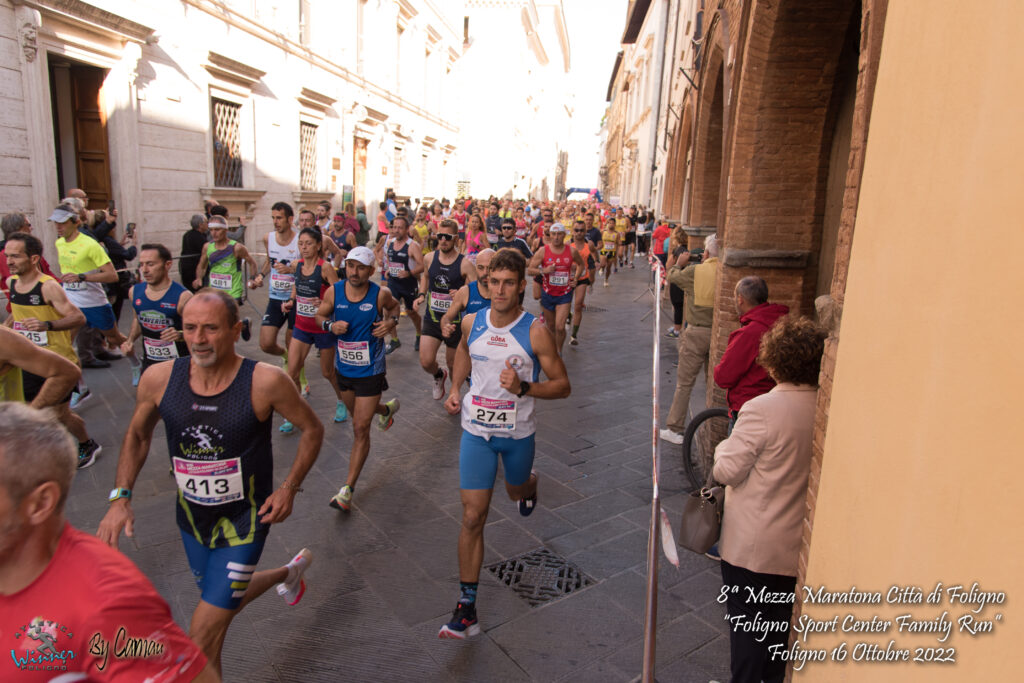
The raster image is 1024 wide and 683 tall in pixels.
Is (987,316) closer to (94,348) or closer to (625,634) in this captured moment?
(625,634)

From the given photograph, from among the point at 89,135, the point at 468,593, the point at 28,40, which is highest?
the point at 28,40

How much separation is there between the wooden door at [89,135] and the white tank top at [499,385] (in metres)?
11.0

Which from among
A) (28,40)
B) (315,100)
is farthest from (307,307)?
(315,100)

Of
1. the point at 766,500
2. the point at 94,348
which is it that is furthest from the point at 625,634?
the point at 94,348

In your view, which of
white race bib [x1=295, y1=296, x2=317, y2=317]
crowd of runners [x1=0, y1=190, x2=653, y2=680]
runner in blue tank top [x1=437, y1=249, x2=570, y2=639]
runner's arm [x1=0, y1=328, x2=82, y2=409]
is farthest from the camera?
white race bib [x1=295, y1=296, x2=317, y2=317]

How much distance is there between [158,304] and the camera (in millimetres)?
5348

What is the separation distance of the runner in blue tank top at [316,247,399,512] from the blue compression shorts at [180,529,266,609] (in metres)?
2.07

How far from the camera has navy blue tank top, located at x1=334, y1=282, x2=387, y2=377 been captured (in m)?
5.26

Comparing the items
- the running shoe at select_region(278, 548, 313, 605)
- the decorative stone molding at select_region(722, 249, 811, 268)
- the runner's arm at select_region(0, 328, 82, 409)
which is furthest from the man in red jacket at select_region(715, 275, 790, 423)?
the runner's arm at select_region(0, 328, 82, 409)

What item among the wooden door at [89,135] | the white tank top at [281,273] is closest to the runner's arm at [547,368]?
the white tank top at [281,273]

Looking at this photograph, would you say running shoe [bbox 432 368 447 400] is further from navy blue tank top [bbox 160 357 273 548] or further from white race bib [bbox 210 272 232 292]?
navy blue tank top [bbox 160 357 273 548]

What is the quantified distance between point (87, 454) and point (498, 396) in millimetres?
3707

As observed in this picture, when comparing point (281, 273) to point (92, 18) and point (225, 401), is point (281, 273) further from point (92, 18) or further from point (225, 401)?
point (92, 18)

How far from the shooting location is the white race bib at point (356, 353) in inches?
206
